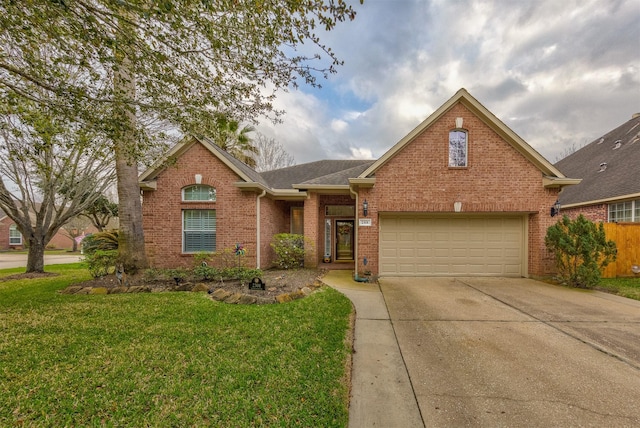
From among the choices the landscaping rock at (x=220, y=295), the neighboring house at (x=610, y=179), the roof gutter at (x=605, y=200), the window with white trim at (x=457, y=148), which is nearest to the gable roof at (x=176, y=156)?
the landscaping rock at (x=220, y=295)

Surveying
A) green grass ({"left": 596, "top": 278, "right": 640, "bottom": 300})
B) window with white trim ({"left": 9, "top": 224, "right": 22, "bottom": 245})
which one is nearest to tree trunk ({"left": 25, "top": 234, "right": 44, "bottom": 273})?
green grass ({"left": 596, "top": 278, "right": 640, "bottom": 300})

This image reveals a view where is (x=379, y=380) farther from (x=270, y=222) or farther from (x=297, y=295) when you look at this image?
(x=270, y=222)

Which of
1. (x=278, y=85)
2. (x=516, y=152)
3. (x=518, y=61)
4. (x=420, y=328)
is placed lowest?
(x=420, y=328)

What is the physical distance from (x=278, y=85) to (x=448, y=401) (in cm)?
575

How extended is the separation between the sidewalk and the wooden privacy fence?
9.33 m

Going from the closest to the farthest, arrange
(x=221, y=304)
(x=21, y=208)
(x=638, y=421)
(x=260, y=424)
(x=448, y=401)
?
(x=260, y=424)
(x=638, y=421)
(x=448, y=401)
(x=221, y=304)
(x=21, y=208)

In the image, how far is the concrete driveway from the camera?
249cm

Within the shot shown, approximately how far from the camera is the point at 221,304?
5.56 meters

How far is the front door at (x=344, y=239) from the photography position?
11.9 metres

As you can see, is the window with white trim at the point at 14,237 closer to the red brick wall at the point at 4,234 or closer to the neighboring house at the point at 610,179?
the red brick wall at the point at 4,234

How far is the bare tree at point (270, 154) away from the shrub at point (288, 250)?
17797 mm

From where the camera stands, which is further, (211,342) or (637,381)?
(211,342)

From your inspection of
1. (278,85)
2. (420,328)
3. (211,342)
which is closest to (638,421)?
(420,328)

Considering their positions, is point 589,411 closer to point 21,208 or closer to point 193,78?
point 193,78
